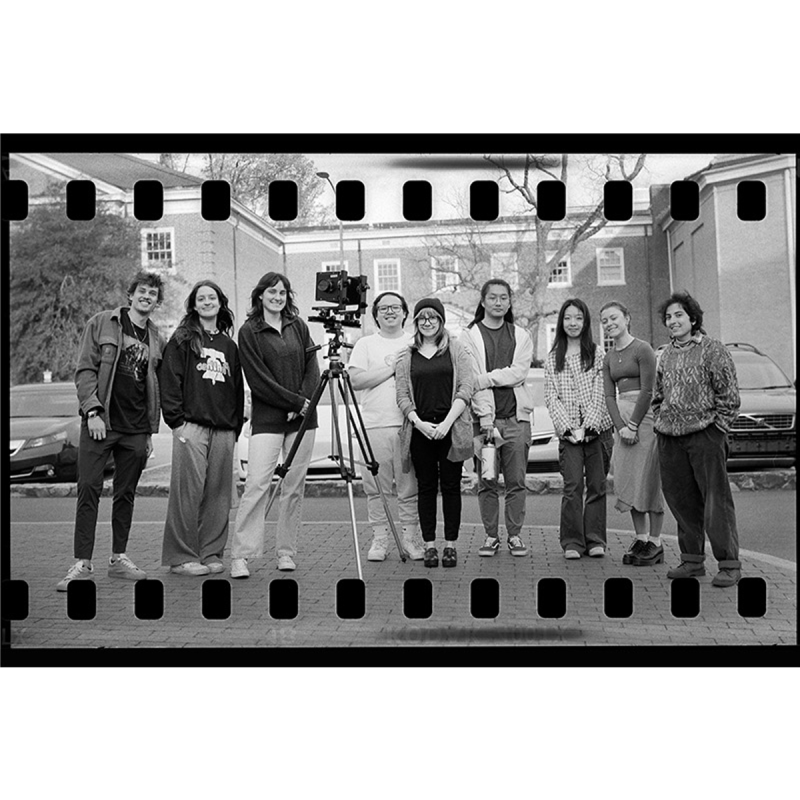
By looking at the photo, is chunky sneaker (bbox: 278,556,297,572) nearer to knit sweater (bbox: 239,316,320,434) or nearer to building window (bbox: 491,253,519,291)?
knit sweater (bbox: 239,316,320,434)

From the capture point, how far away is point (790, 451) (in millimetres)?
5969

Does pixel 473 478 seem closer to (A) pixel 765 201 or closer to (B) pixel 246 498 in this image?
(B) pixel 246 498

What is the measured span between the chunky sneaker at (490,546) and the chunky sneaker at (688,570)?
2.81 ft

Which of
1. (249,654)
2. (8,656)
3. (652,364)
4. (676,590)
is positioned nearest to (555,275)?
(652,364)

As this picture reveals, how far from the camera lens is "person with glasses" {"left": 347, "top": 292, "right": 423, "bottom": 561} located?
612 centimetres

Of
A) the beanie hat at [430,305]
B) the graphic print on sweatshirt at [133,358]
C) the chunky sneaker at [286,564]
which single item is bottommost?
the chunky sneaker at [286,564]

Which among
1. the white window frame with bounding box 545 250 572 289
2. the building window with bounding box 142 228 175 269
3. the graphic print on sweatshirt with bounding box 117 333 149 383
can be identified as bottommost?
the graphic print on sweatshirt with bounding box 117 333 149 383

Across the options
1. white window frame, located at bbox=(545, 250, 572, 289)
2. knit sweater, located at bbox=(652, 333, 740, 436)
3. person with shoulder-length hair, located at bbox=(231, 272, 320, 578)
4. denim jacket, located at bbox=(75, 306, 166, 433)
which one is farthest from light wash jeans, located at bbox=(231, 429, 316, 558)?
knit sweater, located at bbox=(652, 333, 740, 436)

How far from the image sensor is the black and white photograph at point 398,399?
19.2ft

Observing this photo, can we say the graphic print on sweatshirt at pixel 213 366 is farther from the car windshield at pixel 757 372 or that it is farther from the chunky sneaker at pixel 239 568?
the car windshield at pixel 757 372

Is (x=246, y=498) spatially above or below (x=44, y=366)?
below

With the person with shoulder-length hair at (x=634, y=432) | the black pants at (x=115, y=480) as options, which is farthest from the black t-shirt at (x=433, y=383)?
the black pants at (x=115, y=480)

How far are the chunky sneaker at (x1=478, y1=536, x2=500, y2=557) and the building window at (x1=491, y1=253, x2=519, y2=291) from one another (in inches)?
51.2

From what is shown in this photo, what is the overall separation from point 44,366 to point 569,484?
280 cm
